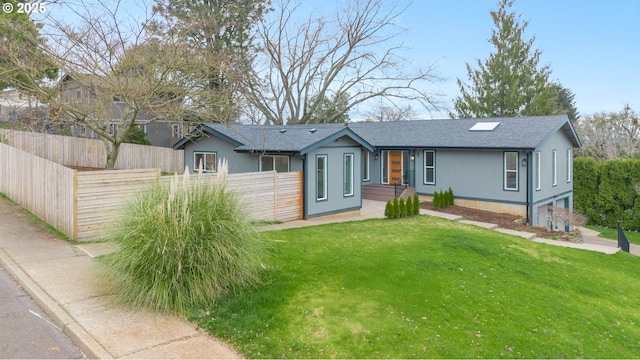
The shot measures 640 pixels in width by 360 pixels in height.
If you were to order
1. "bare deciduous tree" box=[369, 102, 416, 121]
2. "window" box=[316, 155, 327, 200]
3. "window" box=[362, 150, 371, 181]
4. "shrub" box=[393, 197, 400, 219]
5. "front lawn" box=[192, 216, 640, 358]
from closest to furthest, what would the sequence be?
"front lawn" box=[192, 216, 640, 358] < "window" box=[316, 155, 327, 200] < "shrub" box=[393, 197, 400, 219] < "window" box=[362, 150, 371, 181] < "bare deciduous tree" box=[369, 102, 416, 121]

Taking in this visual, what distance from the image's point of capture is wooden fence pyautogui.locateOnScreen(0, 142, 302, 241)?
9.00 metres

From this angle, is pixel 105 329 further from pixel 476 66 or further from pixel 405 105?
pixel 476 66

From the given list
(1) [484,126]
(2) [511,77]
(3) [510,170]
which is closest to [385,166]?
(1) [484,126]

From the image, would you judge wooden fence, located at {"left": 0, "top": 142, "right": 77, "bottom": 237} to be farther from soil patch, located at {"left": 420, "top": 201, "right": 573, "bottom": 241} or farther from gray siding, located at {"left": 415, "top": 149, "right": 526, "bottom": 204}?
gray siding, located at {"left": 415, "top": 149, "right": 526, "bottom": 204}

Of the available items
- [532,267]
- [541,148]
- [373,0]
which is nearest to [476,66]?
[373,0]

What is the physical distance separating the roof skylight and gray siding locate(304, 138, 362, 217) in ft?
21.9

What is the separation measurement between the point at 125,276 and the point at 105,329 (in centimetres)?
88

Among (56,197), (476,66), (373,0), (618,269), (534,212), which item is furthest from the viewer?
(476,66)

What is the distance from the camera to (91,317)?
17.5 feet

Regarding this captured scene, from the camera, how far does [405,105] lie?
33.2 metres

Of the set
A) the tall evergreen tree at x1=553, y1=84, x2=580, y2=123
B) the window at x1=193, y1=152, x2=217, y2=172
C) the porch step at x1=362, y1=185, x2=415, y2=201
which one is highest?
the tall evergreen tree at x1=553, y1=84, x2=580, y2=123

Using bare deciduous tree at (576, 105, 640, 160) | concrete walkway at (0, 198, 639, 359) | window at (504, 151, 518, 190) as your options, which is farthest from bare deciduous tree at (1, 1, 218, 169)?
bare deciduous tree at (576, 105, 640, 160)

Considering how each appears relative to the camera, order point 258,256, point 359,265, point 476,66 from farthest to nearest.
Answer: point 476,66
point 359,265
point 258,256

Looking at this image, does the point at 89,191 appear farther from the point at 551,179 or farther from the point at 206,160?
the point at 551,179
